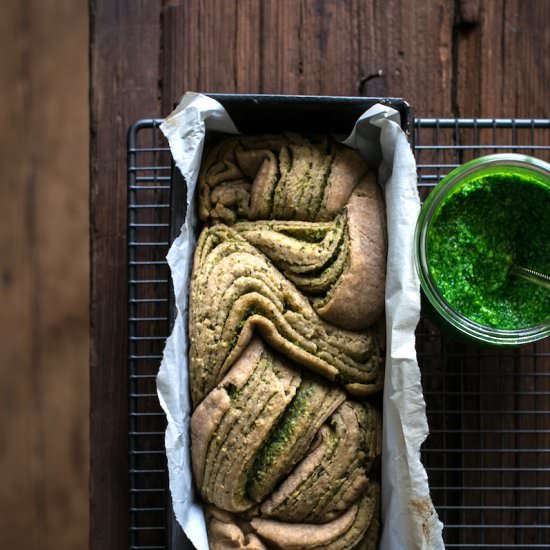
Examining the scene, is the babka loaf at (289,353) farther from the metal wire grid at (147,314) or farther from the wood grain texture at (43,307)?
the wood grain texture at (43,307)

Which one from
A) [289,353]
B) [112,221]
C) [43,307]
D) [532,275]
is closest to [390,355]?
[289,353]

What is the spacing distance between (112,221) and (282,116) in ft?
1.39

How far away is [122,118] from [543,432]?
3.46 ft

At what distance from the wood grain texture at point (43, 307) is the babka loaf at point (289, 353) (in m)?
0.50

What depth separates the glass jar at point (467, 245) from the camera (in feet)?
4.28

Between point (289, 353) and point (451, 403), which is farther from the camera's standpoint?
point (451, 403)

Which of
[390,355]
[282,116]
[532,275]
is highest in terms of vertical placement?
[282,116]

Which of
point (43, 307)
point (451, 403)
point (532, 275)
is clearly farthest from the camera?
point (43, 307)

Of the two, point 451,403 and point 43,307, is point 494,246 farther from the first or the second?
point 43,307

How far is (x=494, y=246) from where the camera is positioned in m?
1.34

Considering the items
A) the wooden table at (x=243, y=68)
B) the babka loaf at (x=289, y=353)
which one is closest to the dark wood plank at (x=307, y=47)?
the wooden table at (x=243, y=68)

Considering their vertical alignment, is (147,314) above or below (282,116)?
below

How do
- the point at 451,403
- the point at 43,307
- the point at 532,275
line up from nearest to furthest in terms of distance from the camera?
1. the point at 532,275
2. the point at 451,403
3. the point at 43,307

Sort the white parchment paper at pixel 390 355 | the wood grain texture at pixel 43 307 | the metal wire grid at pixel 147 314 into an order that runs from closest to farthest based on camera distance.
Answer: the white parchment paper at pixel 390 355
the metal wire grid at pixel 147 314
the wood grain texture at pixel 43 307
